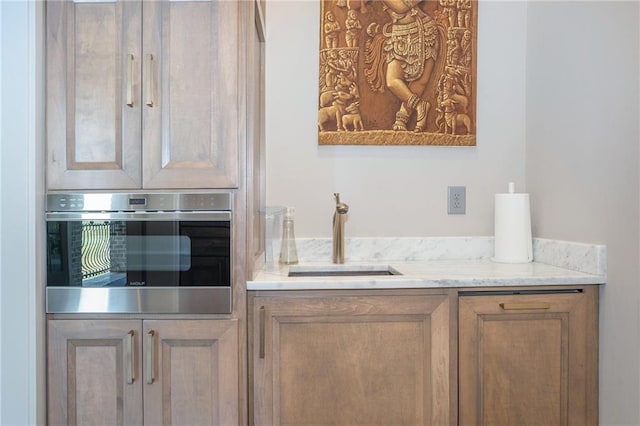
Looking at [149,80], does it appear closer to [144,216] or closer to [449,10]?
[144,216]

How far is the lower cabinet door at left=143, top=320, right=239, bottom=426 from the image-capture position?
1378 mm

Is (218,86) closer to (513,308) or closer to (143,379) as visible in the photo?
(143,379)

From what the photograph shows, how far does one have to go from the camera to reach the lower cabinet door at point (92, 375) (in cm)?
138

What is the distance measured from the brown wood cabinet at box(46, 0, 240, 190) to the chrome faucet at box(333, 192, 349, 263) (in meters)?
0.57

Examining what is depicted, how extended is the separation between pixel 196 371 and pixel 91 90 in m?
0.96

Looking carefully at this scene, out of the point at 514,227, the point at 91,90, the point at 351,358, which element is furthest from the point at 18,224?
the point at 514,227

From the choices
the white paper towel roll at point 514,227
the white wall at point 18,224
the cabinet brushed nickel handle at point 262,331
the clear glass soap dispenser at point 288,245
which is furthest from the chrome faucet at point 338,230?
the white wall at point 18,224

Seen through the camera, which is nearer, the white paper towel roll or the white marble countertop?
the white marble countertop

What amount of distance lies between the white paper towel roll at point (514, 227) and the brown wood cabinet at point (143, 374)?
1166 mm

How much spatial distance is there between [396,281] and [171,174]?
80cm

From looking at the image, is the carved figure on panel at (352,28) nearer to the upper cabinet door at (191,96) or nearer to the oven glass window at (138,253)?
the upper cabinet door at (191,96)

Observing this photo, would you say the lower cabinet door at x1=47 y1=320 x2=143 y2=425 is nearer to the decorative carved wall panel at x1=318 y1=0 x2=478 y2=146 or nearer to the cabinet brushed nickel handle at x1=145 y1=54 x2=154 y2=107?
the cabinet brushed nickel handle at x1=145 y1=54 x2=154 y2=107

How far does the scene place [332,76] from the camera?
1918mm

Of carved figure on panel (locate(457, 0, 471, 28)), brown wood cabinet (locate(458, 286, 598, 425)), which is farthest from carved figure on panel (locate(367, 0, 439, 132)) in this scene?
brown wood cabinet (locate(458, 286, 598, 425))
